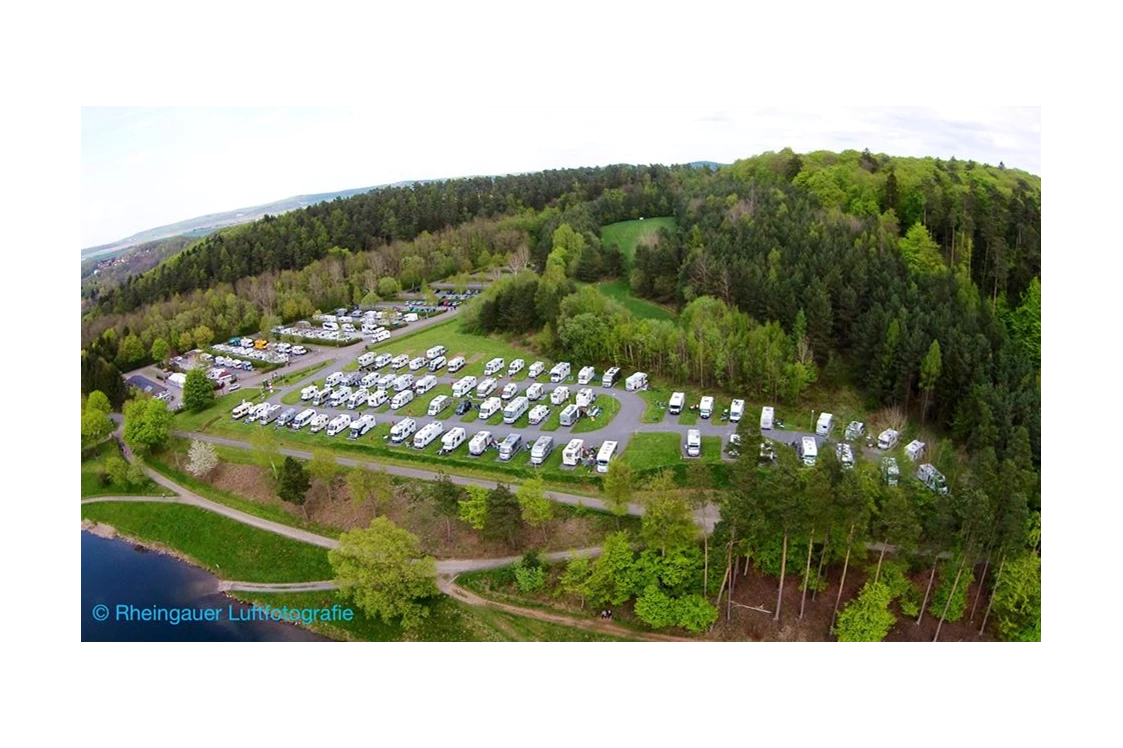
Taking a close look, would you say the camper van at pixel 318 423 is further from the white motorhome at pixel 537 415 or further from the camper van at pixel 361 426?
the white motorhome at pixel 537 415

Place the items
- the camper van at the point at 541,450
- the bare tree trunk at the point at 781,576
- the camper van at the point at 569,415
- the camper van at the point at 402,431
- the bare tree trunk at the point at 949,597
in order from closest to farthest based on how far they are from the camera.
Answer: the bare tree trunk at the point at 949,597 → the bare tree trunk at the point at 781,576 → the camper van at the point at 541,450 → the camper van at the point at 402,431 → the camper van at the point at 569,415

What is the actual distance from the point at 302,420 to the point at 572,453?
15.8 m

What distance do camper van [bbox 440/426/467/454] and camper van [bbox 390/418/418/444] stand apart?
2008mm

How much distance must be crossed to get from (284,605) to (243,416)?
1529 cm

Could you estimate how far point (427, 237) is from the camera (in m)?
70.1

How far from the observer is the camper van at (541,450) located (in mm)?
29797

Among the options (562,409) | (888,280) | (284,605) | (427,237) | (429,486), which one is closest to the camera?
(284,605)

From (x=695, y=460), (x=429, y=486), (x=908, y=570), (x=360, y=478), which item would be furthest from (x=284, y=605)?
(x=908, y=570)

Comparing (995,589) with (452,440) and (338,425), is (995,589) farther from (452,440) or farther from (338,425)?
(338,425)

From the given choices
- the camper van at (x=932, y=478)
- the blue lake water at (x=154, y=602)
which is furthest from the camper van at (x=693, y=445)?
the blue lake water at (x=154, y=602)

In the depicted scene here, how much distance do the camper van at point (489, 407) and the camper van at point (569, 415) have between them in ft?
12.1

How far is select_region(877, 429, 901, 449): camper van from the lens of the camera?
29041mm

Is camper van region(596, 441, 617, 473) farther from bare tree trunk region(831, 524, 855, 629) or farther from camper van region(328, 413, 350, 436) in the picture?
camper van region(328, 413, 350, 436)

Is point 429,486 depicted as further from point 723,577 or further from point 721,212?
point 721,212
